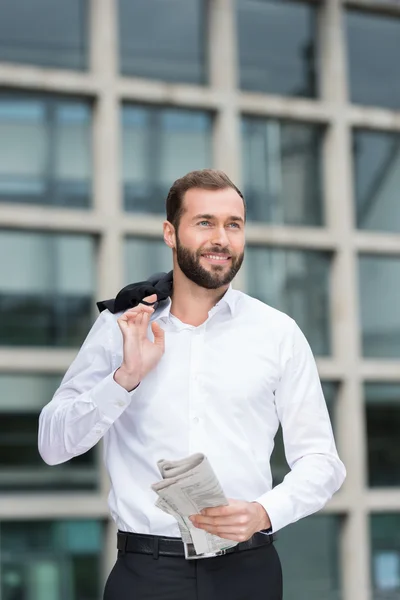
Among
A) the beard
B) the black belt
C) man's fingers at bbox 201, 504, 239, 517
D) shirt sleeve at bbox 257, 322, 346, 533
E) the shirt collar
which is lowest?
the black belt

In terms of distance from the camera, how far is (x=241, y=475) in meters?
2.52

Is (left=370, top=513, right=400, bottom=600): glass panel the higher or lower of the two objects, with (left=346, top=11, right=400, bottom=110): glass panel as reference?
lower

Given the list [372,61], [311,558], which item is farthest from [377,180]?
[311,558]

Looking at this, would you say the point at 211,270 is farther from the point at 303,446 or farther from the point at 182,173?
the point at 182,173

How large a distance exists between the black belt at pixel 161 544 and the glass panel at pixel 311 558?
471 cm

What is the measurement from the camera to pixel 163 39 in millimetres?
7379

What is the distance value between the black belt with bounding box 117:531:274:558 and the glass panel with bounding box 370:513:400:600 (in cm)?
514

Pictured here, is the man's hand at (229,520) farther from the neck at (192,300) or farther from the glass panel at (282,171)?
the glass panel at (282,171)

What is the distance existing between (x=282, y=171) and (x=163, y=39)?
1287 millimetres

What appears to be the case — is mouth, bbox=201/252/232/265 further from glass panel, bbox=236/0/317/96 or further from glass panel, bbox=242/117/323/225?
glass panel, bbox=236/0/317/96

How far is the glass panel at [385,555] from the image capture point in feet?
24.0

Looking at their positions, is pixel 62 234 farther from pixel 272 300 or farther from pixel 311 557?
pixel 311 557

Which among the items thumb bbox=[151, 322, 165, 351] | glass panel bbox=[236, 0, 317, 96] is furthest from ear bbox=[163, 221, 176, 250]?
glass panel bbox=[236, 0, 317, 96]

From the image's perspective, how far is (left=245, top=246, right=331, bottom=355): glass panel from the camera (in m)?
7.36
